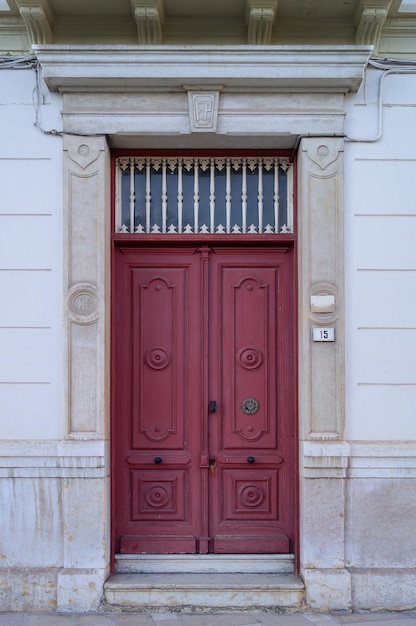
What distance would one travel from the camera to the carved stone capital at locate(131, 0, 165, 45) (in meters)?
5.73

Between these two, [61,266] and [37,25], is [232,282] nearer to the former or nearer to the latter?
[61,266]

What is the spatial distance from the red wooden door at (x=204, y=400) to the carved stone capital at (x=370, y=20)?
190 centimetres

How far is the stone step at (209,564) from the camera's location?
605 centimetres

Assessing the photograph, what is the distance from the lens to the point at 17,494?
19.1 ft

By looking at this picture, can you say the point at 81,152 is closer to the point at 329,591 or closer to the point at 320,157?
the point at 320,157

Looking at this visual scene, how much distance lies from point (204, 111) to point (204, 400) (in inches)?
94.3

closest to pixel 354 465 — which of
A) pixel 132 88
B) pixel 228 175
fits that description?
pixel 228 175

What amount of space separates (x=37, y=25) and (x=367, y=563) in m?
5.06

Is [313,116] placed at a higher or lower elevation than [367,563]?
higher

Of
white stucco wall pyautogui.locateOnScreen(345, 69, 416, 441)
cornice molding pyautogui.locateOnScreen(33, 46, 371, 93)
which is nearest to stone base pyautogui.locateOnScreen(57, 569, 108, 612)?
white stucco wall pyautogui.locateOnScreen(345, 69, 416, 441)

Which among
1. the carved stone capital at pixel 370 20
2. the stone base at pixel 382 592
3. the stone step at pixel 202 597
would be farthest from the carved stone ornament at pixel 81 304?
the carved stone capital at pixel 370 20

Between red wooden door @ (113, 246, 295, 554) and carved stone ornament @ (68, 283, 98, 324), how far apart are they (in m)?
0.38

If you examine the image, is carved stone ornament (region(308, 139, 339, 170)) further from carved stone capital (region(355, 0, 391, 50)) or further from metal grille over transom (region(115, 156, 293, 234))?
carved stone capital (region(355, 0, 391, 50))

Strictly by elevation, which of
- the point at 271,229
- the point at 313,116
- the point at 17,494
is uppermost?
the point at 313,116
